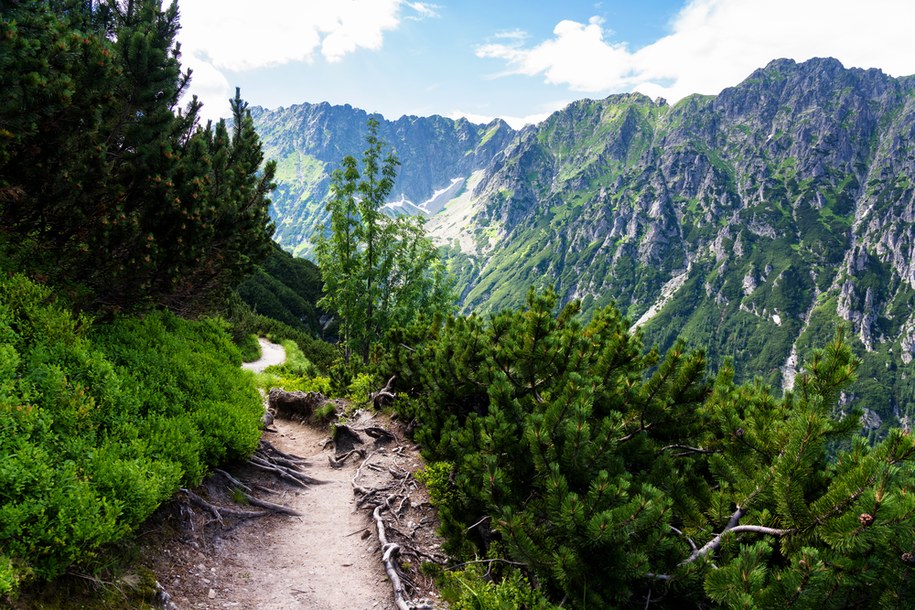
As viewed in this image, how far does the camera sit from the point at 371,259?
28.0 m

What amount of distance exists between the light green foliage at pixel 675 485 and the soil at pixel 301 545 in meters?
1.56

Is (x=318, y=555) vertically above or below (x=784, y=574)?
below

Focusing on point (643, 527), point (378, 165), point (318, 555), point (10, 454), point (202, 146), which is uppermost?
point (378, 165)

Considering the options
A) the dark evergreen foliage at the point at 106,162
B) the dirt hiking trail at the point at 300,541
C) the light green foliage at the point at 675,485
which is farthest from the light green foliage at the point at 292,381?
the light green foliage at the point at 675,485

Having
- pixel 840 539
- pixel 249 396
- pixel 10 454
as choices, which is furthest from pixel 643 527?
pixel 249 396

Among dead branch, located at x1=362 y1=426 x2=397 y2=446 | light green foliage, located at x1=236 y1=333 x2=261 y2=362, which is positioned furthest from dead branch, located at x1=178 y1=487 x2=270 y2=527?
light green foliage, located at x1=236 y1=333 x2=261 y2=362

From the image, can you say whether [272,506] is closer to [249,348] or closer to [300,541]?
[300,541]

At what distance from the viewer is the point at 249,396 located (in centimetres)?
1198

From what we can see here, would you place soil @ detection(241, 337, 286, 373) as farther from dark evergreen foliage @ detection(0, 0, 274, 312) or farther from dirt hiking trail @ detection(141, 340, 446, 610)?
dark evergreen foliage @ detection(0, 0, 274, 312)

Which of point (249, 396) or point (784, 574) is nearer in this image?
point (784, 574)

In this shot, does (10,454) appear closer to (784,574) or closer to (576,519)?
(576,519)

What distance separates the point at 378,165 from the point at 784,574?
27.0 m

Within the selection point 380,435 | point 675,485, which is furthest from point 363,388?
point 675,485

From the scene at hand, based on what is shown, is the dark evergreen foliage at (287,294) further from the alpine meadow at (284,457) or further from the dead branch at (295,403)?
the alpine meadow at (284,457)
